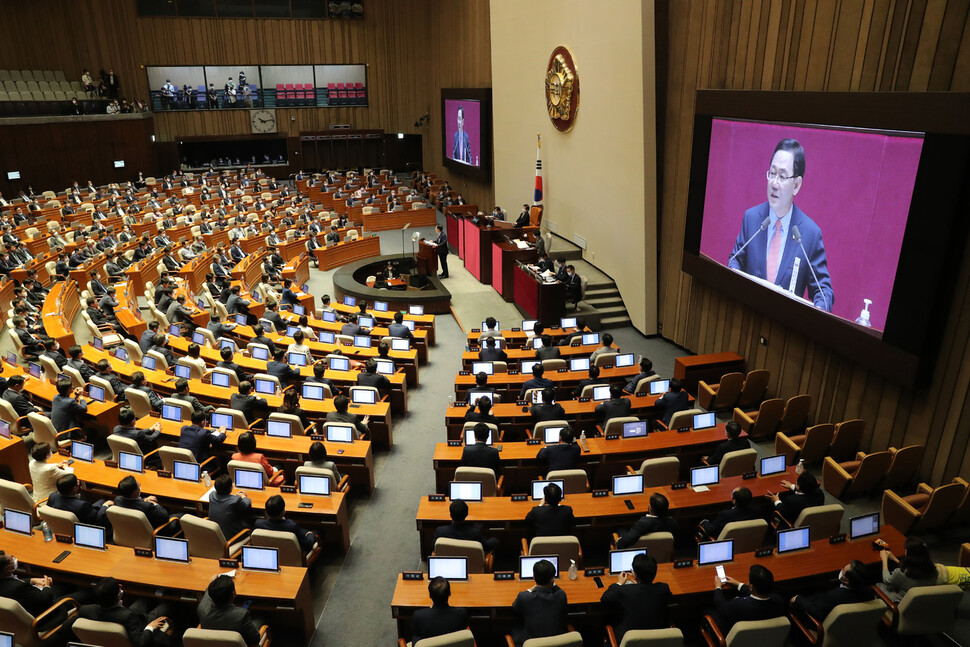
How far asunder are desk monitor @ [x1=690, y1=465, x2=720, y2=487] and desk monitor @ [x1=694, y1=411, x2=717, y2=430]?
109 cm

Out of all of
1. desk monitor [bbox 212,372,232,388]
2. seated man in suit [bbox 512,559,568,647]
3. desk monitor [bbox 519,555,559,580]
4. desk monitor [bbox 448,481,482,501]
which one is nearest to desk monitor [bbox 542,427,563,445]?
desk monitor [bbox 448,481,482,501]

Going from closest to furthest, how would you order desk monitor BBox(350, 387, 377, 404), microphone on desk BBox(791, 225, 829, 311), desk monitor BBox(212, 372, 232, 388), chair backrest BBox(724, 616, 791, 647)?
chair backrest BBox(724, 616, 791, 647) → microphone on desk BBox(791, 225, 829, 311) → desk monitor BBox(350, 387, 377, 404) → desk monitor BBox(212, 372, 232, 388)

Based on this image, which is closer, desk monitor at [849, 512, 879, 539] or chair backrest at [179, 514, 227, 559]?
chair backrest at [179, 514, 227, 559]

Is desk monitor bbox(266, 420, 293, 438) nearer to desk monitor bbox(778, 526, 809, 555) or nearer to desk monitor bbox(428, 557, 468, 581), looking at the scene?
desk monitor bbox(428, 557, 468, 581)

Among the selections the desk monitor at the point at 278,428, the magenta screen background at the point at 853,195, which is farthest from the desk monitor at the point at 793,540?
the desk monitor at the point at 278,428

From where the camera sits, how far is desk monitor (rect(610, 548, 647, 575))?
4.96 meters

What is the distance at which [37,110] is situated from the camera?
2116 cm

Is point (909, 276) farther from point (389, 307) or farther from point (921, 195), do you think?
point (389, 307)

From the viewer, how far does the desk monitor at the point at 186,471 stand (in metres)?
6.40

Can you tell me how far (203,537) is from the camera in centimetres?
533

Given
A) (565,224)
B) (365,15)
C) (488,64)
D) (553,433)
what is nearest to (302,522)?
(553,433)

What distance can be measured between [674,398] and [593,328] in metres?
4.90

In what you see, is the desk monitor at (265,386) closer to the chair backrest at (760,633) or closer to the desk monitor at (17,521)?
the desk monitor at (17,521)

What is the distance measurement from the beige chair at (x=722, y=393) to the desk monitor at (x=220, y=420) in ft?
20.3
